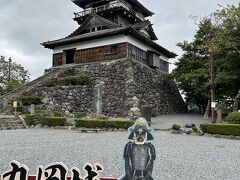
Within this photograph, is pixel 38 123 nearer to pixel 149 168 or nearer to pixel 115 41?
pixel 115 41

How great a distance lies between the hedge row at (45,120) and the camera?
790 inches

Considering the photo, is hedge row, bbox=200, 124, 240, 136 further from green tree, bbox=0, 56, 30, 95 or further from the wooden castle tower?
green tree, bbox=0, 56, 30, 95

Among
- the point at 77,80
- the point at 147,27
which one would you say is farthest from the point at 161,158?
the point at 147,27

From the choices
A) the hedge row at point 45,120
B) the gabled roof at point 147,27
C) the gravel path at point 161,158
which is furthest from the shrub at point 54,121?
the gabled roof at point 147,27

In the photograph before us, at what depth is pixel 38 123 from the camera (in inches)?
827

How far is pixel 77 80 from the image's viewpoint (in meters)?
27.9

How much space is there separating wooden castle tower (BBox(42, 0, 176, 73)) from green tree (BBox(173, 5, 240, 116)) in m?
3.52

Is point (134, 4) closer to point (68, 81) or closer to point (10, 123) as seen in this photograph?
point (68, 81)

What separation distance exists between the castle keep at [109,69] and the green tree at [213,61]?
2832 mm

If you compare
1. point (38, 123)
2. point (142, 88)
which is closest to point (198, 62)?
point (142, 88)

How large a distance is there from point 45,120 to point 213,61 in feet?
50.2

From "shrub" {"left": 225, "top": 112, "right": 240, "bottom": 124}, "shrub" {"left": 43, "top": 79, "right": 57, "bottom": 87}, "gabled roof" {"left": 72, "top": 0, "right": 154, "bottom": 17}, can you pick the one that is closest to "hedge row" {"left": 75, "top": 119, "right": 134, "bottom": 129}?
"shrub" {"left": 225, "top": 112, "right": 240, "bottom": 124}

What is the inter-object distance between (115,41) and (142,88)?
16.6ft

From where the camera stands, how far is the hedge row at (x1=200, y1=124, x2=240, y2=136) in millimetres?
16050
